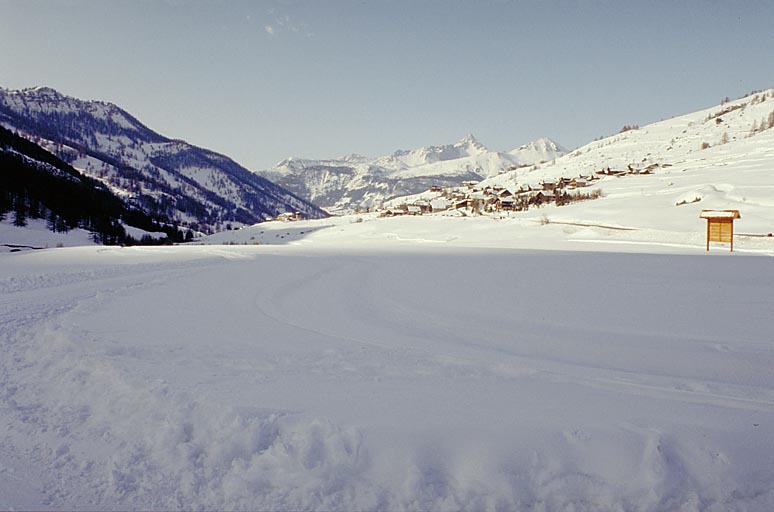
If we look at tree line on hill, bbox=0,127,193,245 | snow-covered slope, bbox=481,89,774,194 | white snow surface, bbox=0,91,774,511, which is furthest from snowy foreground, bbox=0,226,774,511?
snow-covered slope, bbox=481,89,774,194

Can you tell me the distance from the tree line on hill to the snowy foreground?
309 feet

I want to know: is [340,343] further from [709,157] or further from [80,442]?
[709,157]

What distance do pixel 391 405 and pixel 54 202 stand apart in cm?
12058

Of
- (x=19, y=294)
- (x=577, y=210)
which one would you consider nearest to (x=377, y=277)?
(x=19, y=294)

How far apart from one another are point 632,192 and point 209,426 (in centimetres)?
7322

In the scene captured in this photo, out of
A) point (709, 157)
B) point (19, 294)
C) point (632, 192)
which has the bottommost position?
point (19, 294)

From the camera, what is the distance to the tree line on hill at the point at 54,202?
296ft

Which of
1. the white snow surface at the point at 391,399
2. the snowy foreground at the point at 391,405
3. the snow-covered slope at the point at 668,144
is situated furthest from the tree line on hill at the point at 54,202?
the snow-covered slope at the point at 668,144

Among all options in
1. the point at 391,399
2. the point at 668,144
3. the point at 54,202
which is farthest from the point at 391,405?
the point at 668,144

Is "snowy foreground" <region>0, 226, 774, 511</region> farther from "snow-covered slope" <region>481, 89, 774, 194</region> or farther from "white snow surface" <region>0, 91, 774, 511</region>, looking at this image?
"snow-covered slope" <region>481, 89, 774, 194</region>

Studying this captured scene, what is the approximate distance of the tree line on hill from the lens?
9019cm

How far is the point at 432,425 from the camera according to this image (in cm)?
403

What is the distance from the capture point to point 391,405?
4.49 meters

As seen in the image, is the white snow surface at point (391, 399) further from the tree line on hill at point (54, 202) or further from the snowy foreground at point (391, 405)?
the tree line on hill at point (54, 202)
